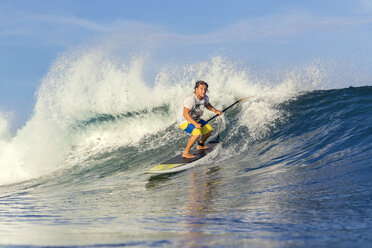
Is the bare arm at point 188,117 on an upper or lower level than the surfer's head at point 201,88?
lower

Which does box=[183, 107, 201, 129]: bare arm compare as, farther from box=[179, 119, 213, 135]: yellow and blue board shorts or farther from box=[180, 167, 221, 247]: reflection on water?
box=[180, 167, 221, 247]: reflection on water

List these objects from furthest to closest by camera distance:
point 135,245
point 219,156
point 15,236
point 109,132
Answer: point 109,132
point 219,156
point 15,236
point 135,245

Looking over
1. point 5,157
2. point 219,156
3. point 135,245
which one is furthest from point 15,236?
point 5,157

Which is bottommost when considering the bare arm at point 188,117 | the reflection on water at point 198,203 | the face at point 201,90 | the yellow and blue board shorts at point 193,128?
the reflection on water at point 198,203

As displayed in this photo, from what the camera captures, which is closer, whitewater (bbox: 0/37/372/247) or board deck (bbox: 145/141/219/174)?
whitewater (bbox: 0/37/372/247)

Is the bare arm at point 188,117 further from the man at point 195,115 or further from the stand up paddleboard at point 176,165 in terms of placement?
the stand up paddleboard at point 176,165

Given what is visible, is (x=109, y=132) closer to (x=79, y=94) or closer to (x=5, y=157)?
(x=79, y=94)

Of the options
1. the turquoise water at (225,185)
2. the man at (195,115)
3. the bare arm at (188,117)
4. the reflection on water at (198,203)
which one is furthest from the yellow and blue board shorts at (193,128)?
the reflection on water at (198,203)

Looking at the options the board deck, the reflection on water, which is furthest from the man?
the reflection on water

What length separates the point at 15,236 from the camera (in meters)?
2.73

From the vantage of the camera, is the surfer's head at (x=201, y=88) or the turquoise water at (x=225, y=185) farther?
the surfer's head at (x=201, y=88)

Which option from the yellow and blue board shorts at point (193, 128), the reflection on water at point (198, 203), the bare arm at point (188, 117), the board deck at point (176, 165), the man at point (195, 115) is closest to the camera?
the reflection on water at point (198, 203)

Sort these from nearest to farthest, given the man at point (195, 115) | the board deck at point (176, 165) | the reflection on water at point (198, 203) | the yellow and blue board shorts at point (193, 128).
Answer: the reflection on water at point (198, 203), the board deck at point (176, 165), the man at point (195, 115), the yellow and blue board shorts at point (193, 128)

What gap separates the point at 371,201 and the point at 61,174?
28.3 ft
